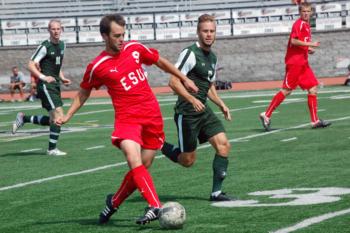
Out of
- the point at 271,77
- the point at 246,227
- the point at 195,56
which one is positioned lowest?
the point at 271,77

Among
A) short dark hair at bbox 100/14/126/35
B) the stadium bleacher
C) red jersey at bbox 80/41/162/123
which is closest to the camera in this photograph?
short dark hair at bbox 100/14/126/35

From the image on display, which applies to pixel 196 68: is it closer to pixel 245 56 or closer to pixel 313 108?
pixel 313 108

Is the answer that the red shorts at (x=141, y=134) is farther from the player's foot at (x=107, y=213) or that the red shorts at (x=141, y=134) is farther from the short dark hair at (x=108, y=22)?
the short dark hair at (x=108, y=22)

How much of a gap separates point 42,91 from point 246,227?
868 centimetres

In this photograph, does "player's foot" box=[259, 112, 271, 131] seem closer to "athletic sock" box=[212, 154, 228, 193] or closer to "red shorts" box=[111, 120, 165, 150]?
"athletic sock" box=[212, 154, 228, 193]

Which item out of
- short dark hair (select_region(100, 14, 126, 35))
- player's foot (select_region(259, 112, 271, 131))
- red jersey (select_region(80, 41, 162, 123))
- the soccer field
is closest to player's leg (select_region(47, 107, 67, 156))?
the soccer field

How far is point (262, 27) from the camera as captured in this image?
4659 centimetres

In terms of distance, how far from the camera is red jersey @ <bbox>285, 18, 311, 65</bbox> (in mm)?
18234

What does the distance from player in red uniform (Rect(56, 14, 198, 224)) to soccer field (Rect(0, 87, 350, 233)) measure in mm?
512

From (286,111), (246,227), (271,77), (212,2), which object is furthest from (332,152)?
(212,2)

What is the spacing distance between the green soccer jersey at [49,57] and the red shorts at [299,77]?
14.6 feet

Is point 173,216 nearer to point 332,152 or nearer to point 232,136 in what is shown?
point 332,152

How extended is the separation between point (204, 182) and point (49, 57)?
541cm

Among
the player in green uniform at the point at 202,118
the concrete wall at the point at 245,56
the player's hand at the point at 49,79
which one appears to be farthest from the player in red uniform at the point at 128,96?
the concrete wall at the point at 245,56
